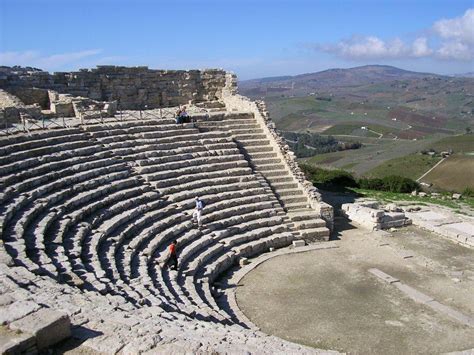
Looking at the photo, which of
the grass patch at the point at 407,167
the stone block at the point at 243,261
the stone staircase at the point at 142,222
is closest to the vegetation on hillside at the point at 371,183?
the stone staircase at the point at 142,222

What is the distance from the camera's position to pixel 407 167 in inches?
1994

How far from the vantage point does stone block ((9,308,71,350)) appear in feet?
18.4

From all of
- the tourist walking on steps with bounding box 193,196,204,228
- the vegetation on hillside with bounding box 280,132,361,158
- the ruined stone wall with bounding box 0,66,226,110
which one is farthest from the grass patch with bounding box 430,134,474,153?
the tourist walking on steps with bounding box 193,196,204,228

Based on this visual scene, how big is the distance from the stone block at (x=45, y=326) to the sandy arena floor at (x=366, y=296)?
5173mm

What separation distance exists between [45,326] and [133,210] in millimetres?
7669

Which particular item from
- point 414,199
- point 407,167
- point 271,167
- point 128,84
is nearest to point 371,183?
point 414,199

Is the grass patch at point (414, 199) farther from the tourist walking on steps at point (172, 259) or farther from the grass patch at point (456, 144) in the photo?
the grass patch at point (456, 144)

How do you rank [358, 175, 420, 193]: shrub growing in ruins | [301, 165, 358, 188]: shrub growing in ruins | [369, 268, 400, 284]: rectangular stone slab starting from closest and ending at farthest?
[369, 268, 400, 284]: rectangular stone slab < [358, 175, 420, 193]: shrub growing in ruins < [301, 165, 358, 188]: shrub growing in ruins

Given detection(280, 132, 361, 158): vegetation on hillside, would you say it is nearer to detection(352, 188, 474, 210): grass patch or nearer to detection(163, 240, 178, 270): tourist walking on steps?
detection(352, 188, 474, 210): grass patch

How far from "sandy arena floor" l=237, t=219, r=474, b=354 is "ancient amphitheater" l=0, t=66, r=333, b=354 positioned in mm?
934

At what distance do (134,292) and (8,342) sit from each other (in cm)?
375

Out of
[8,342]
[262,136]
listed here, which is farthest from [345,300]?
[262,136]

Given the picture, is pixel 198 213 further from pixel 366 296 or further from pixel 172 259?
pixel 366 296

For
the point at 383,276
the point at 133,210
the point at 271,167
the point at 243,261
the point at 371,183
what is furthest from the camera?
the point at 371,183
